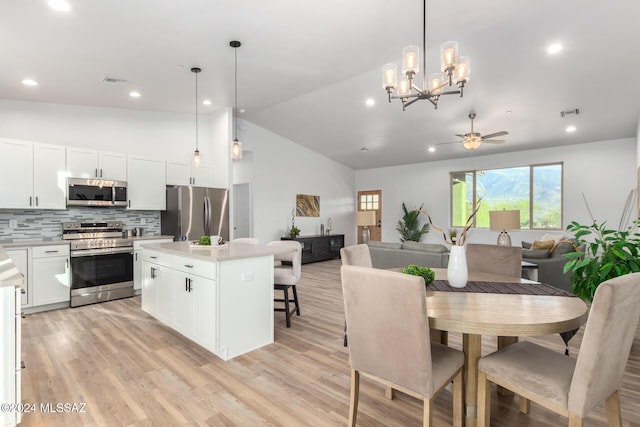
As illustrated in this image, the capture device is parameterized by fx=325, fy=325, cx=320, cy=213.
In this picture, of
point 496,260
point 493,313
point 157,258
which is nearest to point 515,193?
point 496,260

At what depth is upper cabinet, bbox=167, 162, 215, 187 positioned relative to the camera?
539cm

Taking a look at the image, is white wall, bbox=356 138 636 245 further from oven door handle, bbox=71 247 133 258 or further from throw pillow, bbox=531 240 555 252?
oven door handle, bbox=71 247 133 258

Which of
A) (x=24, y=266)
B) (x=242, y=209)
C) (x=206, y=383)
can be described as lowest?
(x=206, y=383)

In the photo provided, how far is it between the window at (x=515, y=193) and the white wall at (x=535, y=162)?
0.50 ft

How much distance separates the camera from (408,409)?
80.4 inches

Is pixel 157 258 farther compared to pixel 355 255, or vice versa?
pixel 157 258

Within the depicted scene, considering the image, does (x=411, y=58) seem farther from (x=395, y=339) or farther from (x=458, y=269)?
(x=395, y=339)

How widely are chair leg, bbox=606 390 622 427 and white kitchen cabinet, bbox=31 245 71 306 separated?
535 cm

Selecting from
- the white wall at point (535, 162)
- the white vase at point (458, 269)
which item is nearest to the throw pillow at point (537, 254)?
the white wall at point (535, 162)

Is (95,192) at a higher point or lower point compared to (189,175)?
lower

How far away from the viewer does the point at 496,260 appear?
268cm

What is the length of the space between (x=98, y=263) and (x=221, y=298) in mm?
2838

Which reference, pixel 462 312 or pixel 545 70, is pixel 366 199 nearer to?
pixel 545 70

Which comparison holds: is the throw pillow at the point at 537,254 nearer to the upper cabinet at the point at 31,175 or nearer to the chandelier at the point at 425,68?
the chandelier at the point at 425,68
